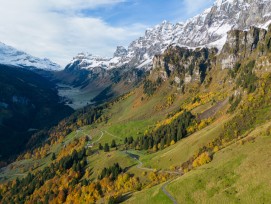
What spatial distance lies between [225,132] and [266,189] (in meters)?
76.9

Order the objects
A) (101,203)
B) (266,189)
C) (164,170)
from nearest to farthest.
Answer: (266,189), (101,203), (164,170)

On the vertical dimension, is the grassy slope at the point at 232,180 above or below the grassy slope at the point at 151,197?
above

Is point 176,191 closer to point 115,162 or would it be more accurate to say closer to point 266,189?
point 266,189

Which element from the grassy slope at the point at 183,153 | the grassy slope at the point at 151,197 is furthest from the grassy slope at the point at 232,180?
the grassy slope at the point at 183,153

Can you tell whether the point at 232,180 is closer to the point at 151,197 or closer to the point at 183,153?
the point at 151,197

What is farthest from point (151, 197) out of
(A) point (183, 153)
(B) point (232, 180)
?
(A) point (183, 153)

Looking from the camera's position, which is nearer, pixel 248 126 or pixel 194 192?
pixel 194 192

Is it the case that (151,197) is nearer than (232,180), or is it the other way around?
(232,180)

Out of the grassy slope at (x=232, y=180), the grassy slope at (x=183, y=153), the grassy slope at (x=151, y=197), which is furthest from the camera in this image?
the grassy slope at (x=183, y=153)

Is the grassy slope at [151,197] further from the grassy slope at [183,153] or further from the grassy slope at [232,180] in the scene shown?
the grassy slope at [183,153]

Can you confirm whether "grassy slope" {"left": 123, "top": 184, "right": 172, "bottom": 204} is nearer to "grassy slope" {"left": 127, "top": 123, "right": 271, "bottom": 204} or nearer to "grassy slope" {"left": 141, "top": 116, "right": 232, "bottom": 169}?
"grassy slope" {"left": 127, "top": 123, "right": 271, "bottom": 204}

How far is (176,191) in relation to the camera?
3711 inches

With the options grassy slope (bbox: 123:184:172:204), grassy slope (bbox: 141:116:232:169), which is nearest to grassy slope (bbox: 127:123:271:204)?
grassy slope (bbox: 123:184:172:204)

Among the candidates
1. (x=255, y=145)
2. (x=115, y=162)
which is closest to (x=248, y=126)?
(x=255, y=145)
